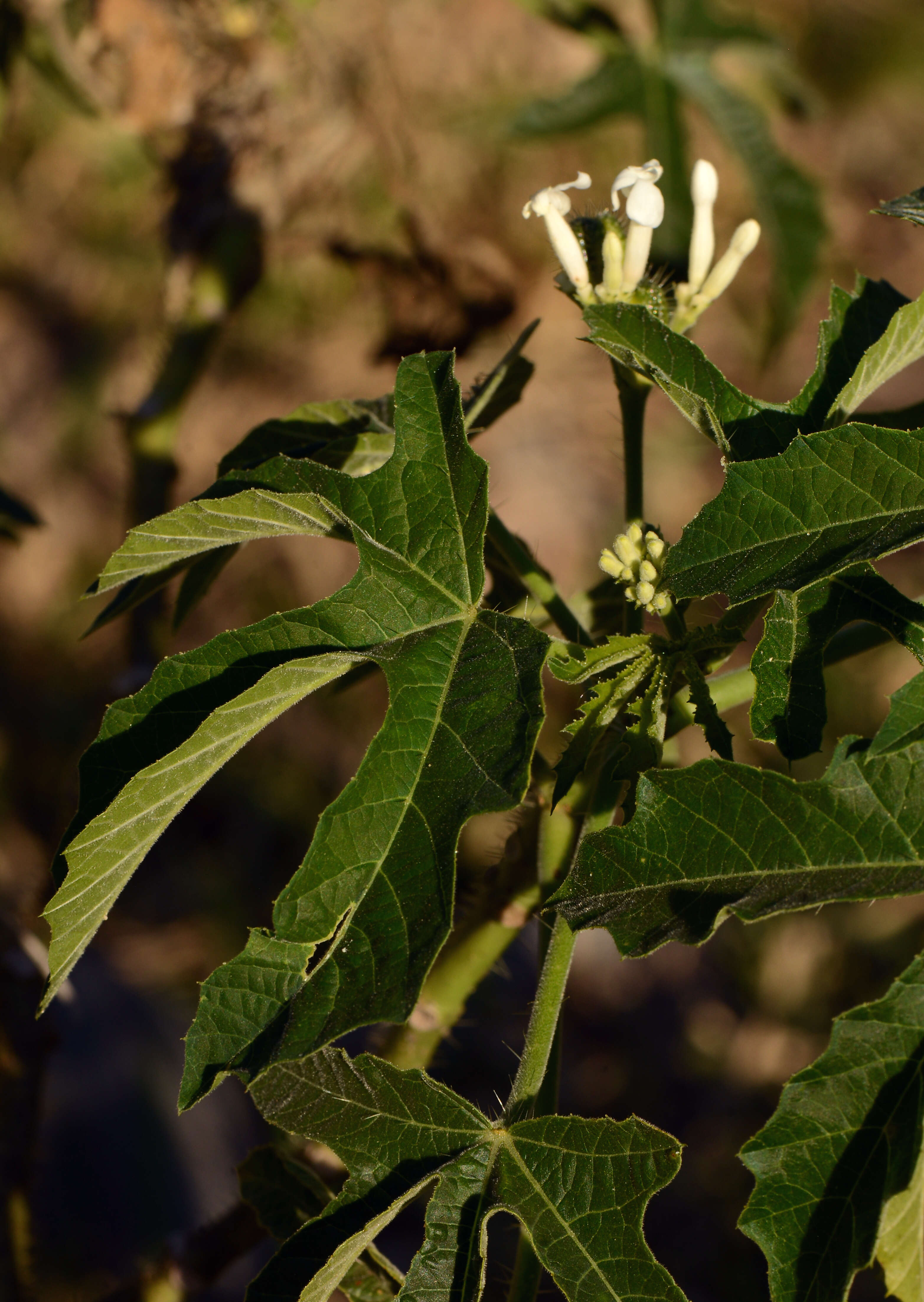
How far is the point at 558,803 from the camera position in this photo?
0.87m

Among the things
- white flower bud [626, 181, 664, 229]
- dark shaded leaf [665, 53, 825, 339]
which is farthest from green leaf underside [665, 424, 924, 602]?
dark shaded leaf [665, 53, 825, 339]

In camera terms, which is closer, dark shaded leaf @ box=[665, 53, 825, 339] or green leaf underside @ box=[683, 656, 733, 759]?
green leaf underside @ box=[683, 656, 733, 759]

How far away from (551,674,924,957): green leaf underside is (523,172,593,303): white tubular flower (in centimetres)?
62

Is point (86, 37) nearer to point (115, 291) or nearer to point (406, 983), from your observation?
point (115, 291)

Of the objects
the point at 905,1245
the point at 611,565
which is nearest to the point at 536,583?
the point at 611,565

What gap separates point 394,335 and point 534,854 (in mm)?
1238

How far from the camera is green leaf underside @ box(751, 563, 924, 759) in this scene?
30.9 inches

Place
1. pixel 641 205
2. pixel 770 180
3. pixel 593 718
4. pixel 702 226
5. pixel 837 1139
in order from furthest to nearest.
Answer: pixel 770 180, pixel 702 226, pixel 641 205, pixel 593 718, pixel 837 1139

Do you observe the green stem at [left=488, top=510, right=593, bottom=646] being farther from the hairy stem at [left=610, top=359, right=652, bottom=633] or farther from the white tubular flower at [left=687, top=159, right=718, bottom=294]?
the white tubular flower at [left=687, top=159, right=718, bottom=294]

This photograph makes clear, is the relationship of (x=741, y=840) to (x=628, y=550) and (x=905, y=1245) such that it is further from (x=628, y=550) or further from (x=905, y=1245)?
(x=905, y=1245)

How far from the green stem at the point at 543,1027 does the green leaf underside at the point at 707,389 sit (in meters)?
0.46

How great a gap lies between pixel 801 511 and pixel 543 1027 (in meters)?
0.49

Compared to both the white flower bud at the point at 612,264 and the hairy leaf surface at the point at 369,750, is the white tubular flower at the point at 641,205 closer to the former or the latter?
the white flower bud at the point at 612,264

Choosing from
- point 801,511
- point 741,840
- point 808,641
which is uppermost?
point 801,511
